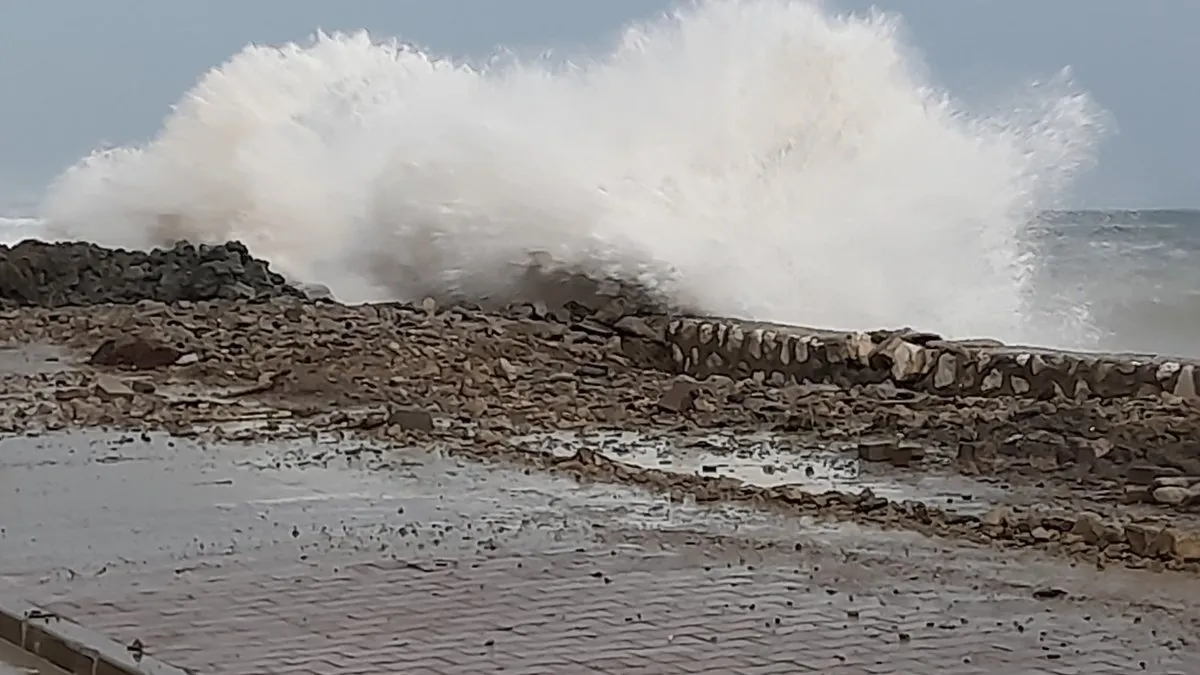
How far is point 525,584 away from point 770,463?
3595 millimetres

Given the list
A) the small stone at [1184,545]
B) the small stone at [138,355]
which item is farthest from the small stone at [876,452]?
the small stone at [138,355]

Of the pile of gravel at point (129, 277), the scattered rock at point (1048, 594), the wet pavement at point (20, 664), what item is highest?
the pile of gravel at point (129, 277)

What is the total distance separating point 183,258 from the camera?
2053 cm

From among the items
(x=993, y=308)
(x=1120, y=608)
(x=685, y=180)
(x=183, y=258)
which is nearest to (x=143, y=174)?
(x=183, y=258)

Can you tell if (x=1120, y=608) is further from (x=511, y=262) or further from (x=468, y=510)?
(x=511, y=262)

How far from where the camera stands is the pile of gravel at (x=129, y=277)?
1967cm

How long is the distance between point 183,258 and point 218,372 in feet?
22.8

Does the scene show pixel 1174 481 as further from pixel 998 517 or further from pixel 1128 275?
pixel 1128 275

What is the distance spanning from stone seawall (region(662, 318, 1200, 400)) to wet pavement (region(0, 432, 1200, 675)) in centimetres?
458

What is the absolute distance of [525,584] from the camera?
22.7 ft

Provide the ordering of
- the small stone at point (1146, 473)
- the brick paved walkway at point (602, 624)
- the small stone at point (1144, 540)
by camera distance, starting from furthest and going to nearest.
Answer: the small stone at point (1146, 473)
the small stone at point (1144, 540)
the brick paved walkway at point (602, 624)

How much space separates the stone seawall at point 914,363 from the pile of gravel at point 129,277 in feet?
17.6

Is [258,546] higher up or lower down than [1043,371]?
lower down

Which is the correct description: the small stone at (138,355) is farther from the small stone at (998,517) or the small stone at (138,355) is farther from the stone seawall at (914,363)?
the small stone at (998,517)
